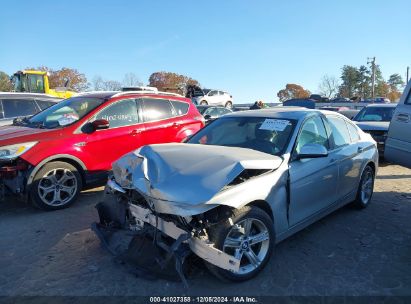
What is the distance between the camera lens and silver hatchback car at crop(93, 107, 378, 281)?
3035 mm

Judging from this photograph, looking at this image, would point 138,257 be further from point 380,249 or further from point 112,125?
point 112,125

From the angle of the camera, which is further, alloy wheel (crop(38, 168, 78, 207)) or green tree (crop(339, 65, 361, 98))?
green tree (crop(339, 65, 361, 98))

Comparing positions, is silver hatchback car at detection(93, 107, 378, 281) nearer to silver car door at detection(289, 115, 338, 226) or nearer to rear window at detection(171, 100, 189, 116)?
silver car door at detection(289, 115, 338, 226)

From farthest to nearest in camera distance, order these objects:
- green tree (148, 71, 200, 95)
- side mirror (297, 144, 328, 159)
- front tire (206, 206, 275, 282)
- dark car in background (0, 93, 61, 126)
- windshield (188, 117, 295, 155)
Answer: green tree (148, 71, 200, 95) < dark car in background (0, 93, 61, 126) < windshield (188, 117, 295, 155) < side mirror (297, 144, 328, 159) < front tire (206, 206, 275, 282)

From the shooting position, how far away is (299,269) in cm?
367

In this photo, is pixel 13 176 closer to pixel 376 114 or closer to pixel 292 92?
pixel 376 114

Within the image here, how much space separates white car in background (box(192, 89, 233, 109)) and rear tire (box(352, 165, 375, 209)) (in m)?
20.2

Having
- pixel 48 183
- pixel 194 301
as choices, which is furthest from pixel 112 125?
pixel 194 301

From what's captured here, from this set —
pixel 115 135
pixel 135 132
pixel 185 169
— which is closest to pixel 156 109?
pixel 135 132

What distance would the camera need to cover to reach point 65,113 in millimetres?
6188

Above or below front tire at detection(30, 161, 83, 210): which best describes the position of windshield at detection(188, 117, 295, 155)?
above

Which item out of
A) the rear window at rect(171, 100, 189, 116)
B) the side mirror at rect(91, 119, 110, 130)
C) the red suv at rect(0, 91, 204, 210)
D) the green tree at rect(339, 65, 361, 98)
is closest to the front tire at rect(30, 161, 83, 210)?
the red suv at rect(0, 91, 204, 210)

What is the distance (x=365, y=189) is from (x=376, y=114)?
19.7ft

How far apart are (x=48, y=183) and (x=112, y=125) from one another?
4.92 ft
